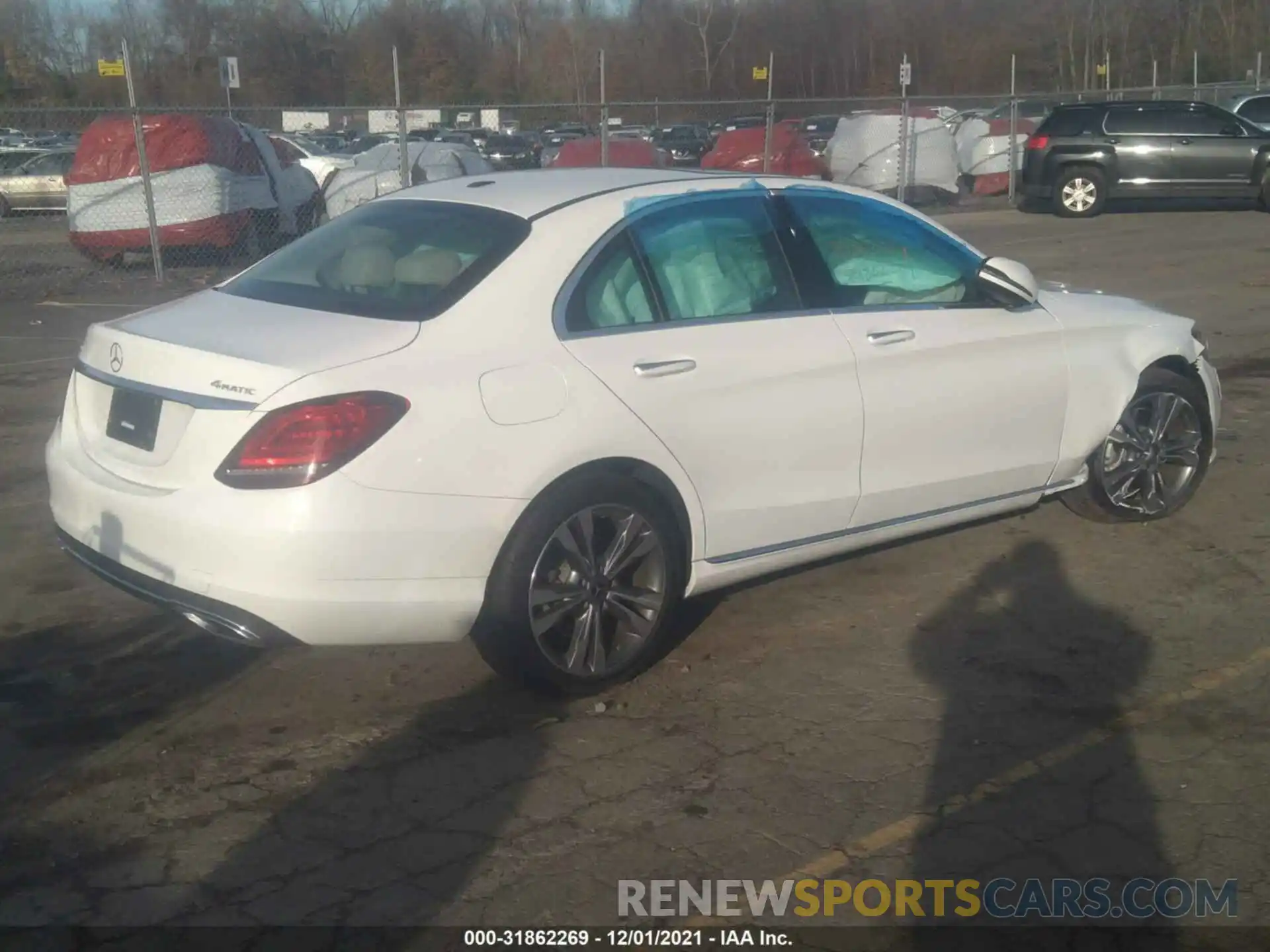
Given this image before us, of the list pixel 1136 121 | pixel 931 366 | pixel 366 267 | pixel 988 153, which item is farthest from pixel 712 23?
pixel 366 267

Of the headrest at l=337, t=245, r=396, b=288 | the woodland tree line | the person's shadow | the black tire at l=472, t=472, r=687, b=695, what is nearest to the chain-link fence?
the headrest at l=337, t=245, r=396, b=288

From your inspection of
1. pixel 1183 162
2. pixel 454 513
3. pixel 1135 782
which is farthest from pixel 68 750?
pixel 1183 162

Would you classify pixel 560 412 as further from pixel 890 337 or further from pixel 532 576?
pixel 890 337

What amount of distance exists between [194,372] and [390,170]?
50.8 feet

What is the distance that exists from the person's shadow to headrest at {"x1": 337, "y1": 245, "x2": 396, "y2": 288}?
2.23m

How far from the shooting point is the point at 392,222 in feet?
16.3

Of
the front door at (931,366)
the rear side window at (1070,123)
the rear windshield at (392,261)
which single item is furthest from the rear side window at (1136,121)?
the rear windshield at (392,261)

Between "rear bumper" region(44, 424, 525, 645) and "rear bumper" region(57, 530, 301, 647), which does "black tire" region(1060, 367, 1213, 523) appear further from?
"rear bumper" region(57, 530, 301, 647)

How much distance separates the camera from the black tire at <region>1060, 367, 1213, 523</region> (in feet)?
19.7

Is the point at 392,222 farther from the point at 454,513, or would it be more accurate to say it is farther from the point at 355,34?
the point at 355,34

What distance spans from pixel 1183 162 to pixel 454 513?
67.8ft

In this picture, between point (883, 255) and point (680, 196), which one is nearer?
point (680, 196)

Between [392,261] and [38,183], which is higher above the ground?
[38,183]

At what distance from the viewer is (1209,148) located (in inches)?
864
